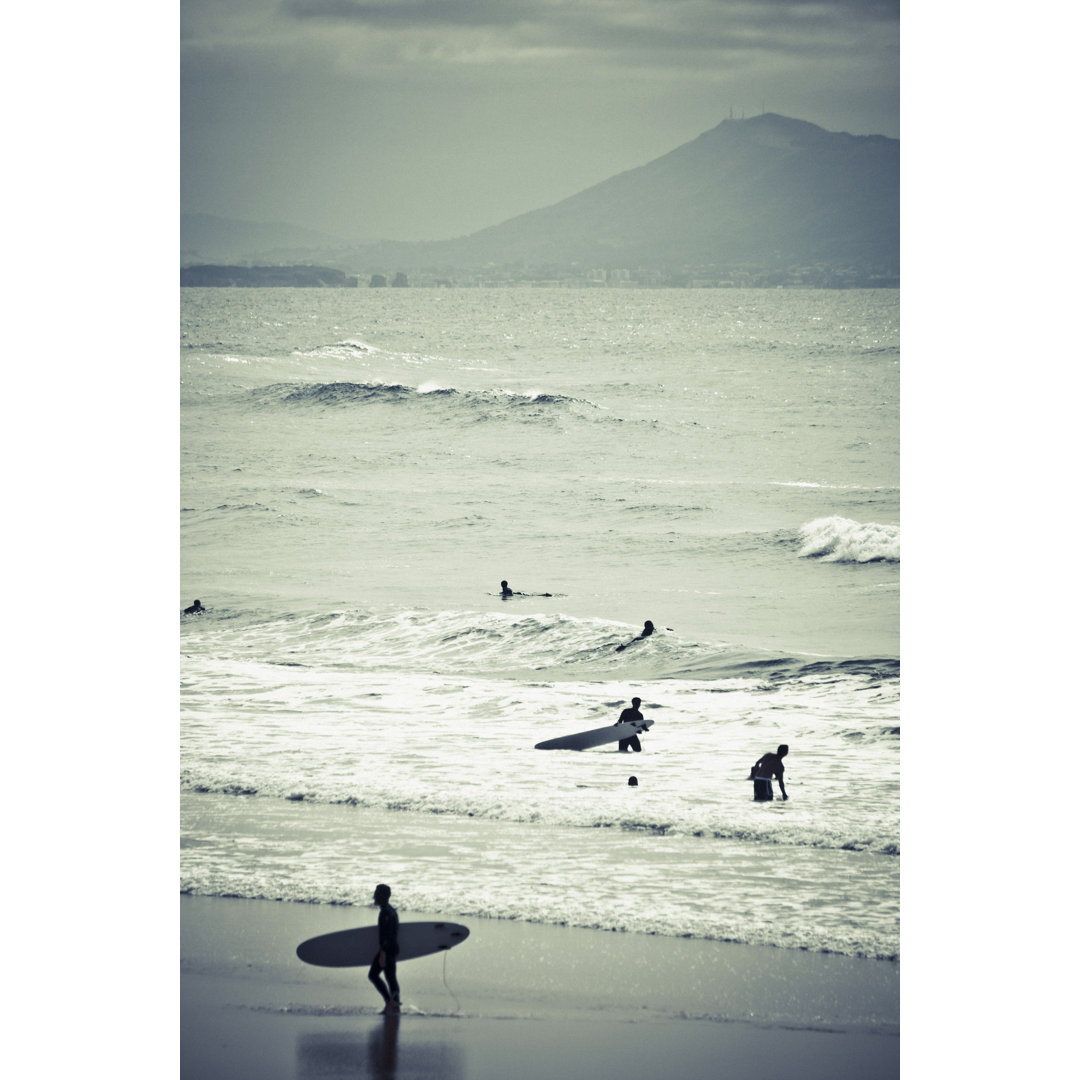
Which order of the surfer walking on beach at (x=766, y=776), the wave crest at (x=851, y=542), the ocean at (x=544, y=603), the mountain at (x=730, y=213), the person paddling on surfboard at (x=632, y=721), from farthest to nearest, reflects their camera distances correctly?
the wave crest at (x=851, y=542) < the mountain at (x=730, y=213) < the person paddling on surfboard at (x=632, y=721) < the surfer walking on beach at (x=766, y=776) < the ocean at (x=544, y=603)

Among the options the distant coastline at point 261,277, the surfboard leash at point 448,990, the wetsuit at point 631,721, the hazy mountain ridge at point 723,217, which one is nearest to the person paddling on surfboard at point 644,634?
the wetsuit at point 631,721

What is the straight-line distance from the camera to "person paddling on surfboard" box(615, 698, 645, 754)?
23.5 ft

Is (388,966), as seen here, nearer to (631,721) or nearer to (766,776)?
(766,776)

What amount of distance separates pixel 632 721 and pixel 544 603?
2.05m

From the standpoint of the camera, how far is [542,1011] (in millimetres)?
4309

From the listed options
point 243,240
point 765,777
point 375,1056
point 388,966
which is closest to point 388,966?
point 388,966

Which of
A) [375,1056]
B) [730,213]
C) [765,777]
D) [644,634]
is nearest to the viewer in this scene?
[375,1056]

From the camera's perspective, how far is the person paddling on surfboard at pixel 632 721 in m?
7.17

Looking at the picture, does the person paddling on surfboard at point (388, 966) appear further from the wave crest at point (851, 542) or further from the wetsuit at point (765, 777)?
the wave crest at point (851, 542)

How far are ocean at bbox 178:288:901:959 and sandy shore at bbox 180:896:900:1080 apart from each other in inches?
10.1

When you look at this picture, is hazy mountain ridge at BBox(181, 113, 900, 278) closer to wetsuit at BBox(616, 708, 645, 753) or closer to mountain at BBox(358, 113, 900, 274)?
mountain at BBox(358, 113, 900, 274)

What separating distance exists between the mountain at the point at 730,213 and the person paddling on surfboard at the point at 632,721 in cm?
382
